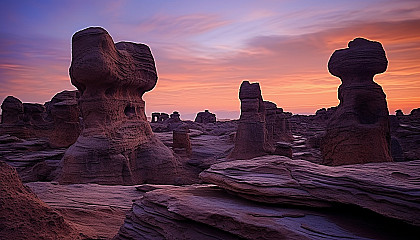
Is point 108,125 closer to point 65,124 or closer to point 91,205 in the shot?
point 91,205

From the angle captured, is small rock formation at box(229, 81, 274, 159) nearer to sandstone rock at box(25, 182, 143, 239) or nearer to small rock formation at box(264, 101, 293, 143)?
small rock formation at box(264, 101, 293, 143)

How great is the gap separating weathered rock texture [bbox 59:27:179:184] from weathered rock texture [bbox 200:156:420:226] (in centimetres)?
651

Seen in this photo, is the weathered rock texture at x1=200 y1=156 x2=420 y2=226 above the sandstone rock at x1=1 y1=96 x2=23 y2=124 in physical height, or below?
below

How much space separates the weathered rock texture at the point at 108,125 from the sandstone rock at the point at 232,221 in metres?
6.12

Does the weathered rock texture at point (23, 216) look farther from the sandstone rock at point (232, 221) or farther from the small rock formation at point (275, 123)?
the small rock formation at point (275, 123)

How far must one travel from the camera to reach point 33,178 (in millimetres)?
12172

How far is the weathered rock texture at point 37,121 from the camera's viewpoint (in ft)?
63.1

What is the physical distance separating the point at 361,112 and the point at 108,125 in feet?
27.4

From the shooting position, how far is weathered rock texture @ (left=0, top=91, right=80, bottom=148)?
757 inches

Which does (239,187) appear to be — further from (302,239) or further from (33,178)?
(33,178)

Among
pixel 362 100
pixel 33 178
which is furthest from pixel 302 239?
pixel 33 178

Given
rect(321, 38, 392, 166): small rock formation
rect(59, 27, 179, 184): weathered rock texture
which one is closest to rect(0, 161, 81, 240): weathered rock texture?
rect(59, 27, 179, 184): weathered rock texture

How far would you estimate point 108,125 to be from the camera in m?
10.5

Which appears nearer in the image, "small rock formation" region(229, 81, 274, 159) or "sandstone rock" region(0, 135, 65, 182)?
"sandstone rock" region(0, 135, 65, 182)
